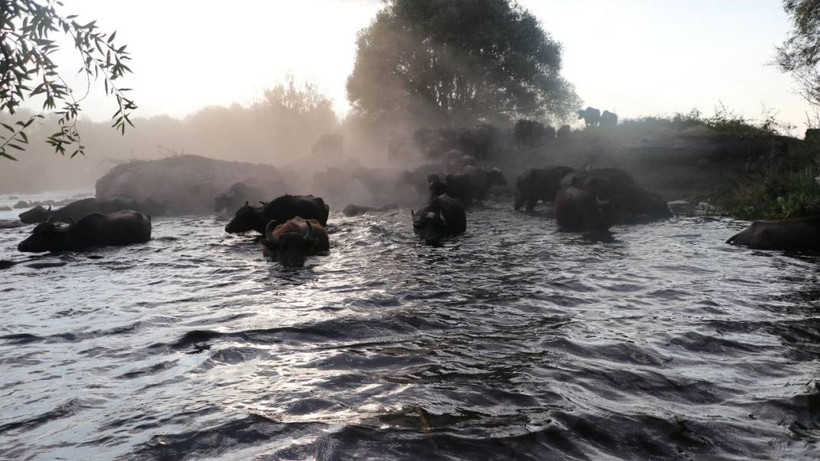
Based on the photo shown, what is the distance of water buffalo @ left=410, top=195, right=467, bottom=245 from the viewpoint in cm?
1589

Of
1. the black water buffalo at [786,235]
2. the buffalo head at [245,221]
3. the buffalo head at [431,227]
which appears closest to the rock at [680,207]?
the black water buffalo at [786,235]

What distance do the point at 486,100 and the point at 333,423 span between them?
1693 inches

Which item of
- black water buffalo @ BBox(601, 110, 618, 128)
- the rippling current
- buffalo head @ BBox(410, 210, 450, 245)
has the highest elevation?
black water buffalo @ BBox(601, 110, 618, 128)

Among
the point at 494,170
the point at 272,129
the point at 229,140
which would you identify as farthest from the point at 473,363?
the point at 229,140

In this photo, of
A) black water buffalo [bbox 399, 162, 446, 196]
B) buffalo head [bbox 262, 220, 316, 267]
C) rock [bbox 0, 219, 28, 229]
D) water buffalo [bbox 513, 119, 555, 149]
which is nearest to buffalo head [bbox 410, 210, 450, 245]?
buffalo head [bbox 262, 220, 316, 267]

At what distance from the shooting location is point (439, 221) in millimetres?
16000

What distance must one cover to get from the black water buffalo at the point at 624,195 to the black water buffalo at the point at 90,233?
14.1 metres

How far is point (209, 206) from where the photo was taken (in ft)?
95.2

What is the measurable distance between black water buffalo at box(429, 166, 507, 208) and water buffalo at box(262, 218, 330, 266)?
28.1 ft

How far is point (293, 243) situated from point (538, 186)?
42.6 ft

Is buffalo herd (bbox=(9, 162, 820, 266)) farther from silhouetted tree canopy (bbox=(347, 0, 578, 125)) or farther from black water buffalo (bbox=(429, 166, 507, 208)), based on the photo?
silhouetted tree canopy (bbox=(347, 0, 578, 125))

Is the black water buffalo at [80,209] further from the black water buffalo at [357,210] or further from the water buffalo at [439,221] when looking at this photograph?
the water buffalo at [439,221]

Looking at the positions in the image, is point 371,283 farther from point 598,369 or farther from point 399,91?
point 399,91

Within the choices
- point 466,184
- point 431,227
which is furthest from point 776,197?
point 431,227
